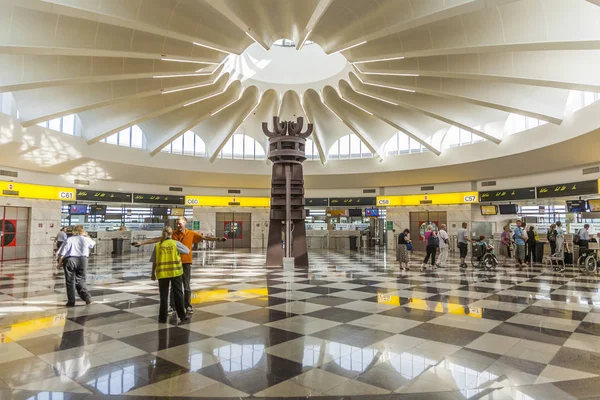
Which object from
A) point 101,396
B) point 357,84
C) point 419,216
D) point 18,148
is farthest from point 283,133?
point 419,216

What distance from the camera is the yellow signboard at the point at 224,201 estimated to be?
28.2 metres

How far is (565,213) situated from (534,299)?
15.8m

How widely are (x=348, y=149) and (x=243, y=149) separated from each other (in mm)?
7562

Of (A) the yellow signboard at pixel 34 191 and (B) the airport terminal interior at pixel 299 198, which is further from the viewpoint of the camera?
(A) the yellow signboard at pixel 34 191

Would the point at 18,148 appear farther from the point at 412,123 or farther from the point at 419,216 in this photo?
the point at 419,216

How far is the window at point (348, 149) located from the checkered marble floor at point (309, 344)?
18.6 m

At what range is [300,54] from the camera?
19109mm

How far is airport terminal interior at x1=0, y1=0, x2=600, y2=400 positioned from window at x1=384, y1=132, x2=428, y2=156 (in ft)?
1.16

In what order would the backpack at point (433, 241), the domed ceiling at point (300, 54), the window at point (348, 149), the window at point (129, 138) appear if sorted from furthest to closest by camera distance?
the window at point (348, 149), the window at point (129, 138), the backpack at point (433, 241), the domed ceiling at point (300, 54)

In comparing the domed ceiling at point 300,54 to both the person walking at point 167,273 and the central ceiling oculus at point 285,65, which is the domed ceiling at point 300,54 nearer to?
the central ceiling oculus at point 285,65

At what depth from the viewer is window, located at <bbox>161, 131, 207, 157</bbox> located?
1001 inches

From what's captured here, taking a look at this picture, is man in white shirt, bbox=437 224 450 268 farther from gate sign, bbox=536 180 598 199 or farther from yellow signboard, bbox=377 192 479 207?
yellow signboard, bbox=377 192 479 207

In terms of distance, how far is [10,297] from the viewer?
8211 mm

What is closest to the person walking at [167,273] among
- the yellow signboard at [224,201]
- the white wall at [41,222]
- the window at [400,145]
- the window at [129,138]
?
the white wall at [41,222]
